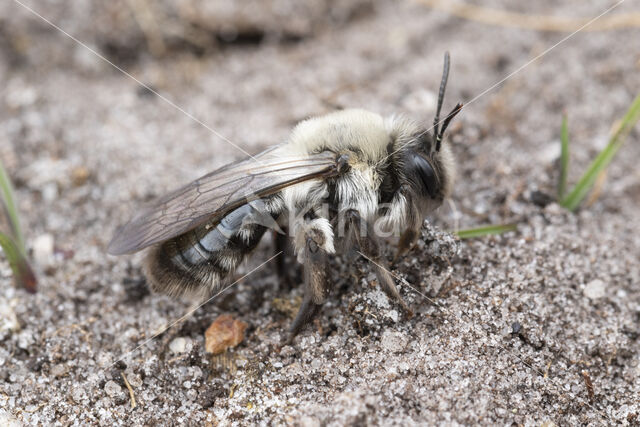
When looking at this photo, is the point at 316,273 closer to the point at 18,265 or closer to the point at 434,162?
the point at 434,162

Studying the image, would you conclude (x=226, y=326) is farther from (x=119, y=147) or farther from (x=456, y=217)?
(x=119, y=147)

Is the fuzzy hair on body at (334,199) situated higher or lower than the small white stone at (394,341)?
higher

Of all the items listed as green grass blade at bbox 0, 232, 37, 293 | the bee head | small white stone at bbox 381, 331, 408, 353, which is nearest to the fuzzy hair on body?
the bee head

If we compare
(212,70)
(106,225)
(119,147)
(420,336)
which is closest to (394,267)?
(420,336)

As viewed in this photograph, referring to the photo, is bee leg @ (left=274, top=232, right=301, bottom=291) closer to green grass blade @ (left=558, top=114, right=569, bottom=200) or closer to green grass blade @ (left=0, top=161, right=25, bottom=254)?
green grass blade @ (left=0, top=161, right=25, bottom=254)

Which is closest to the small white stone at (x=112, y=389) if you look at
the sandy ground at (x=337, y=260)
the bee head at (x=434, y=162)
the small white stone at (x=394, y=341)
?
the sandy ground at (x=337, y=260)

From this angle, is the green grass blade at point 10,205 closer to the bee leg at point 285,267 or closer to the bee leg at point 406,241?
the bee leg at point 285,267

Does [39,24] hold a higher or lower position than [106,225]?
higher
